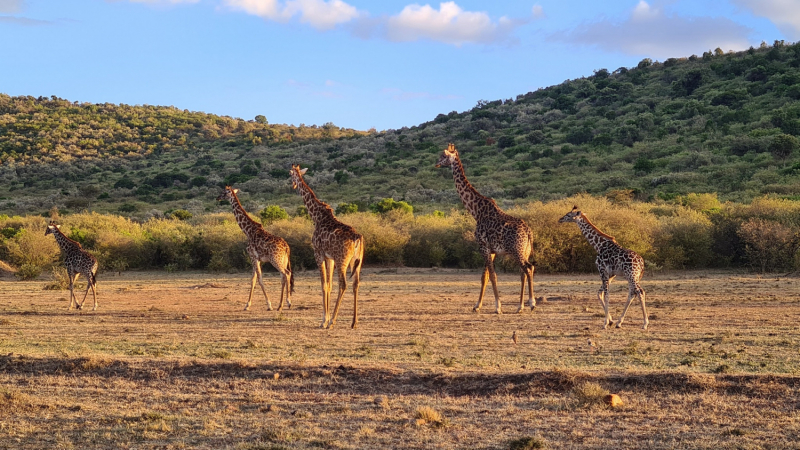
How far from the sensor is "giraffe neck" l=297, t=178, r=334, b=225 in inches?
586

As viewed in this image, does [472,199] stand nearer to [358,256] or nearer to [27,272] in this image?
[358,256]

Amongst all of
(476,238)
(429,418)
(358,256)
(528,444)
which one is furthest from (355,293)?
(528,444)

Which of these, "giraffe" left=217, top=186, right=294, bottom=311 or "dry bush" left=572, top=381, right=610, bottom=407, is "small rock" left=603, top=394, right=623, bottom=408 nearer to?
"dry bush" left=572, top=381, right=610, bottom=407

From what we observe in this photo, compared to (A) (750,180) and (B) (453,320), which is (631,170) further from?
(B) (453,320)

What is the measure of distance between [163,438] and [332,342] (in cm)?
537

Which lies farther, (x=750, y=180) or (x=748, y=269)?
(x=750, y=180)

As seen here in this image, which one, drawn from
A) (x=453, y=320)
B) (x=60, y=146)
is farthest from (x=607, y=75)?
(x=453, y=320)

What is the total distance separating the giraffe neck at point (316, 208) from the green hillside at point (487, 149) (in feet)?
88.5

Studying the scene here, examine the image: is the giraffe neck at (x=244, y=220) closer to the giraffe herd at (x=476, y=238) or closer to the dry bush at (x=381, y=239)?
the giraffe herd at (x=476, y=238)

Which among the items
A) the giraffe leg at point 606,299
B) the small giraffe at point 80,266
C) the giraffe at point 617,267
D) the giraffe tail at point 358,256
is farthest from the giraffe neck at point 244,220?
the giraffe leg at point 606,299

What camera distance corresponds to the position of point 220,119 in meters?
100

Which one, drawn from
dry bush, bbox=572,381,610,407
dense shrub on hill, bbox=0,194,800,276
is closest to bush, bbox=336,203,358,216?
dense shrub on hill, bbox=0,194,800,276

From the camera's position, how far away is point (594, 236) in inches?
607

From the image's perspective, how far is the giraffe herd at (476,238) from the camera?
1402 cm
